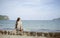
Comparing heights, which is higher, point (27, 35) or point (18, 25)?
point (18, 25)

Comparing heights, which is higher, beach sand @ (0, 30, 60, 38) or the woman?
the woman

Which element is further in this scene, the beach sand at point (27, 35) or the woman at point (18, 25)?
the woman at point (18, 25)

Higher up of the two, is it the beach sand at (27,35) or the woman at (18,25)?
the woman at (18,25)

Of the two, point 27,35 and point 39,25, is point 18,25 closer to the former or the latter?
point 27,35

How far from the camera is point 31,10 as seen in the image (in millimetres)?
1973

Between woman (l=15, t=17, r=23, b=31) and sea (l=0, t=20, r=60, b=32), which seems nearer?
sea (l=0, t=20, r=60, b=32)

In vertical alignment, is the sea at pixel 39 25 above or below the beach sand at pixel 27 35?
above

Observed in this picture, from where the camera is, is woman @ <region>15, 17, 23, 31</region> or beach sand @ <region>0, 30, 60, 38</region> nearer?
beach sand @ <region>0, 30, 60, 38</region>

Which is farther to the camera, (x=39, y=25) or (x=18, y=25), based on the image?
(x=18, y=25)

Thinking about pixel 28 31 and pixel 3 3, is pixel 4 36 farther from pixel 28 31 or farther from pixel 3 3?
pixel 3 3

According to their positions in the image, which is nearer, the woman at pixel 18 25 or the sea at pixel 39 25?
the sea at pixel 39 25

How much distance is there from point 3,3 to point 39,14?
71cm

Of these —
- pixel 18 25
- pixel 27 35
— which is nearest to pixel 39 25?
pixel 27 35

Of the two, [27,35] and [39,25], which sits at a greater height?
[39,25]
